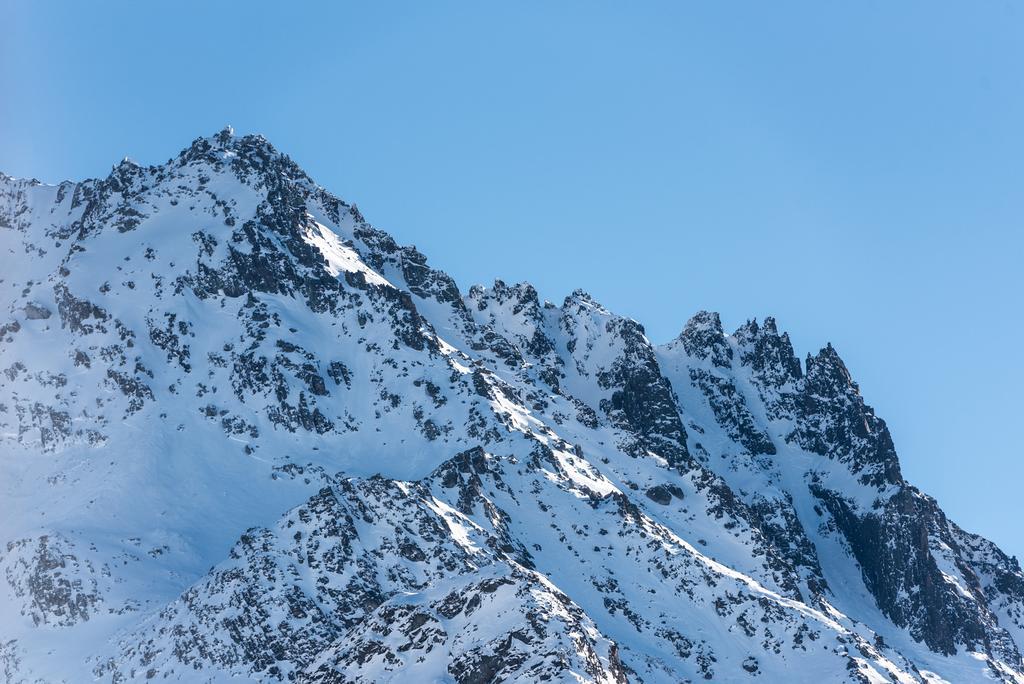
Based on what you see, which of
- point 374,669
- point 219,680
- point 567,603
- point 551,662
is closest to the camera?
point 551,662

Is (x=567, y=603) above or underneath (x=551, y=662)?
above

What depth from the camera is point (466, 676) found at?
6545 inches

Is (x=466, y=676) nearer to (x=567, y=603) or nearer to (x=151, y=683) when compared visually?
(x=567, y=603)

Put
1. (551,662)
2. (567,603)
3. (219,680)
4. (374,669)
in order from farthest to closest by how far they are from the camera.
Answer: (219,680) → (567,603) → (374,669) → (551,662)

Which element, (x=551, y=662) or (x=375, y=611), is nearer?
(x=551, y=662)

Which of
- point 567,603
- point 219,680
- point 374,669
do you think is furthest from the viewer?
point 219,680

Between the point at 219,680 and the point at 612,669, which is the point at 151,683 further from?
the point at 612,669

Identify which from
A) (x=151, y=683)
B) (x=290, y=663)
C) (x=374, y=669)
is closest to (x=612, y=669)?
(x=374, y=669)

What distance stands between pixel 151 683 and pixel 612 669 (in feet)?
186

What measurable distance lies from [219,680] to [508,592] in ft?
133

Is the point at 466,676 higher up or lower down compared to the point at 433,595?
lower down

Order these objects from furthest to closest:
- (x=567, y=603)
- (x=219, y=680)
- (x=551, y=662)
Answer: (x=219, y=680), (x=567, y=603), (x=551, y=662)

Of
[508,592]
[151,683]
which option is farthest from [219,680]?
[508,592]

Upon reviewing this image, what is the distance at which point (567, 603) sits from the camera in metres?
186
